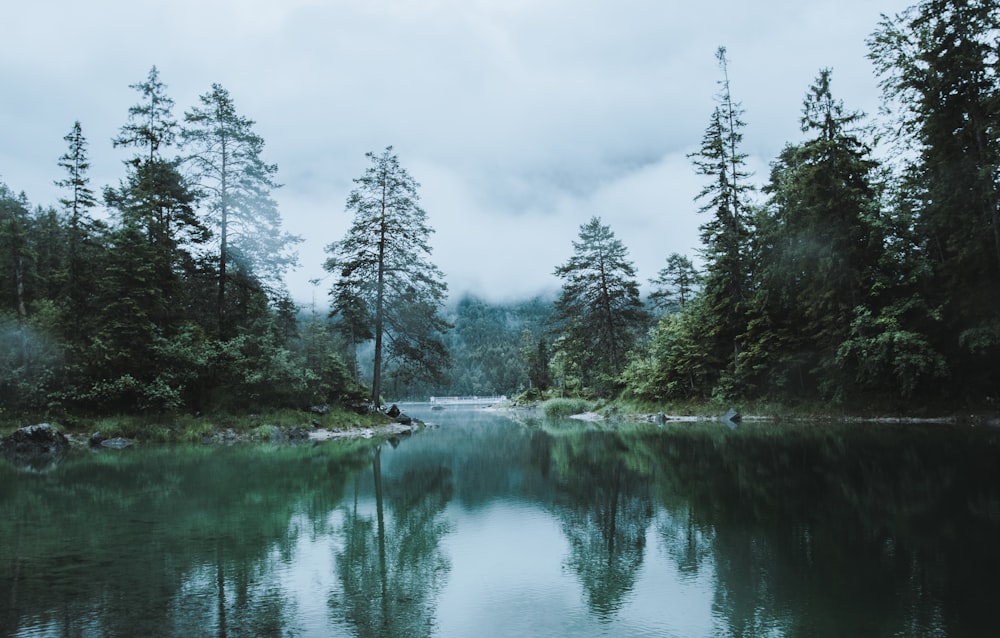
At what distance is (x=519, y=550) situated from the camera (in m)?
8.66

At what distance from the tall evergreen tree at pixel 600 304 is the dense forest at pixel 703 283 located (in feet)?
26.2

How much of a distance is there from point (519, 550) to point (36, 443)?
24879 mm

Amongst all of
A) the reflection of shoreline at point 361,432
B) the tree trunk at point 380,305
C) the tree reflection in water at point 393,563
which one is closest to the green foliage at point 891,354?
the tree reflection in water at point 393,563

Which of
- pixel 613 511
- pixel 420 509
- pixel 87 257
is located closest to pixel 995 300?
pixel 613 511

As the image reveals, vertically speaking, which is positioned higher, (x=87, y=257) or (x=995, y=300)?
(x=87, y=257)

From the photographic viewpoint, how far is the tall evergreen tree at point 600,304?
54.1m

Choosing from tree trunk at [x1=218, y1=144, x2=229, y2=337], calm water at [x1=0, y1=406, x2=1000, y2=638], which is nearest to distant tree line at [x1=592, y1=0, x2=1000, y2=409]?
calm water at [x1=0, y1=406, x2=1000, y2=638]

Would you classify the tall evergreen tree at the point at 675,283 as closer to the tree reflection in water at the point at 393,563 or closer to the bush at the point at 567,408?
the bush at the point at 567,408

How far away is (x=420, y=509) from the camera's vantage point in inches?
466

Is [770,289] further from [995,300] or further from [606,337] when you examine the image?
[606,337]

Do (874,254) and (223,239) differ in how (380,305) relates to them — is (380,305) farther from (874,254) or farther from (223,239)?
(874,254)

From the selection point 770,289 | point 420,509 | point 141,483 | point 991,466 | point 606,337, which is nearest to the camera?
point 420,509

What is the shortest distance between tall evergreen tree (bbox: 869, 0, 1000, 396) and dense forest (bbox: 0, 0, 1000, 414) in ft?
0.27

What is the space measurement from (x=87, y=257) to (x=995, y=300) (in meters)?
44.8
